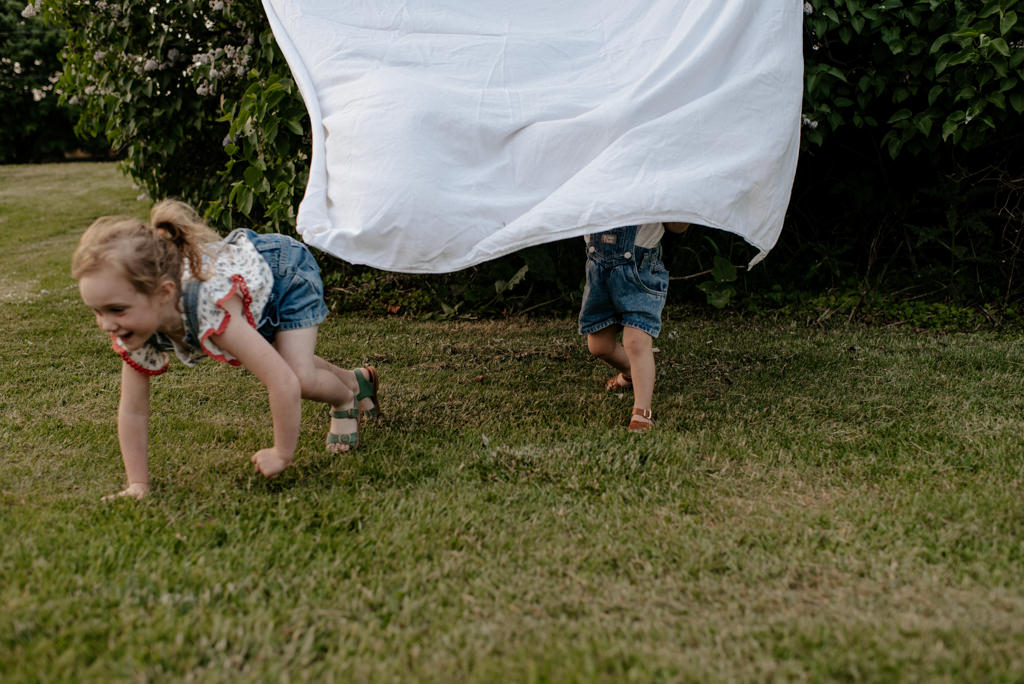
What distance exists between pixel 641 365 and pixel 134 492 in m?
1.68

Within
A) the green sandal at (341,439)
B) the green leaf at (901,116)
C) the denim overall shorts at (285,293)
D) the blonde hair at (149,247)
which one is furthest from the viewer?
the green leaf at (901,116)

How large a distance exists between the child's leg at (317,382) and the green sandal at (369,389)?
17 centimetres

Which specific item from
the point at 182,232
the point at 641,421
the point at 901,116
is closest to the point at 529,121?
the point at 641,421

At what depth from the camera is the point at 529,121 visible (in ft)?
9.43

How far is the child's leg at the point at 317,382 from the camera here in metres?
2.61

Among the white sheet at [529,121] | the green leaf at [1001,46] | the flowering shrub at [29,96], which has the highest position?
the green leaf at [1001,46]

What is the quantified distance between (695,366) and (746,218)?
1.17 m

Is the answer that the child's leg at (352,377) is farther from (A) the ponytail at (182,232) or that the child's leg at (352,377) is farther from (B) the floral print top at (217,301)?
(A) the ponytail at (182,232)

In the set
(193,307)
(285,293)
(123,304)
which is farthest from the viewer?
(285,293)

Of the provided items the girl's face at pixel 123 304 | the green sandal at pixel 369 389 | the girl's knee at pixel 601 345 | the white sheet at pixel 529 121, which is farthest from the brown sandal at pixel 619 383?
the girl's face at pixel 123 304

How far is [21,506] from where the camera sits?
7.60 ft

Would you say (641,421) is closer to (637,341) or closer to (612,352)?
(637,341)

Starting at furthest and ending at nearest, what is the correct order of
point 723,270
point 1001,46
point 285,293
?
1. point 723,270
2. point 1001,46
3. point 285,293

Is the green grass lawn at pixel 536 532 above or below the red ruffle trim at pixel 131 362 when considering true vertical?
below
